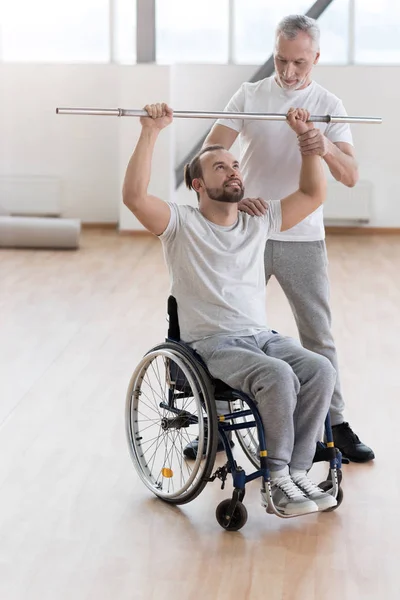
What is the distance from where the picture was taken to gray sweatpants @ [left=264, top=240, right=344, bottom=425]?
292cm

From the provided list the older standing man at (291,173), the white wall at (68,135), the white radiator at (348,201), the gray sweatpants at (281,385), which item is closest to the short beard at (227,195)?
the older standing man at (291,173)

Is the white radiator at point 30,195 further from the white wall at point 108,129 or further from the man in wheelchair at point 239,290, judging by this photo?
the man in wheelchair at point 239,290

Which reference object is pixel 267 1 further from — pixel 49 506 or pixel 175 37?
pixel 49 506

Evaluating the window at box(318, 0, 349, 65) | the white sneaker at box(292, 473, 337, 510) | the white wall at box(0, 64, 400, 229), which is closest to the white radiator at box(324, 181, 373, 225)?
the white wall at box(0, 64, 400, 229)

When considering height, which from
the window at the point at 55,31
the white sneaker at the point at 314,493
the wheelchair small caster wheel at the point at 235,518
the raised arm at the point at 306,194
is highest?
the window at the point at 55,31

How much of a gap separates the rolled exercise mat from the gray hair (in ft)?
13.9

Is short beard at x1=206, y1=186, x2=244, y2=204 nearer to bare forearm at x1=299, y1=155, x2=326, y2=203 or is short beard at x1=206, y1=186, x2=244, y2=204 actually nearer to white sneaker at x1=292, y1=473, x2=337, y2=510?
bare forearm at x1=299, y1=155, x2=326, y2=203

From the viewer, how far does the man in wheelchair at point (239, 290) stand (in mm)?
2443

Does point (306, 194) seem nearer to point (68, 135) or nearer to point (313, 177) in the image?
point (313, 177)

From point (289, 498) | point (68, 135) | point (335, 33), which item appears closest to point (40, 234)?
point (68, 135)

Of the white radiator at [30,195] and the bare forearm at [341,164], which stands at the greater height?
the bare forearm at [341,164]

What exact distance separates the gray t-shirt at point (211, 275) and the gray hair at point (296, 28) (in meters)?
0.58

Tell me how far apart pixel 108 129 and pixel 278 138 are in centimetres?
503

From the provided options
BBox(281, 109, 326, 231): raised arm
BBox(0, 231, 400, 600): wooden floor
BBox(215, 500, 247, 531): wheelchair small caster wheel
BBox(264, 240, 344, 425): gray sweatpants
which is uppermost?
BBox(281, 109, 326, 231): raised arm
